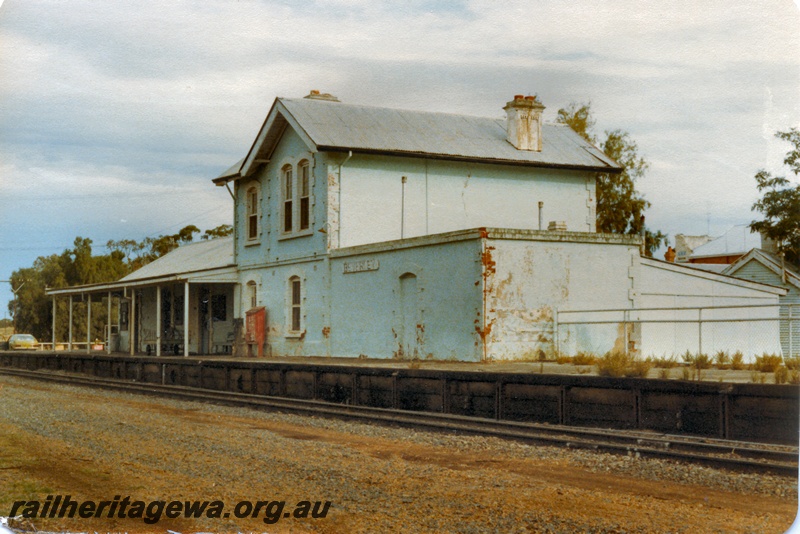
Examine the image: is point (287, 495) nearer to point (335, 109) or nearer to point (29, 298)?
point (335, 109)

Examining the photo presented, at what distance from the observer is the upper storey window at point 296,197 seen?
906 inches

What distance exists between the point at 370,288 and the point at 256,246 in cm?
685

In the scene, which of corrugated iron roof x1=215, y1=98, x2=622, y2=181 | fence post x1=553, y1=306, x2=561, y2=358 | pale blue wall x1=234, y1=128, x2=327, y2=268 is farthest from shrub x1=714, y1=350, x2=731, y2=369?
pale blue wall x1=234, y1=128, x2=327, y2=268

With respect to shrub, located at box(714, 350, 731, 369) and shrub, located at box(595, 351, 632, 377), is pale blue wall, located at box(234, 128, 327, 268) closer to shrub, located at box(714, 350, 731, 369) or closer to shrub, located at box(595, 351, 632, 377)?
shrub, located at box(714, 350, 731, 369)

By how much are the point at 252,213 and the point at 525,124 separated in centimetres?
853

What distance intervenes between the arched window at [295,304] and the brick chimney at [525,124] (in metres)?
6.83

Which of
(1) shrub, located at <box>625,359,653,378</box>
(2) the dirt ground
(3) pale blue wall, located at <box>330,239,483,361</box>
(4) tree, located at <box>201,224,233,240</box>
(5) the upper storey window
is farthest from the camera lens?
(4) tree, located at <box>201,224,233,240</box>

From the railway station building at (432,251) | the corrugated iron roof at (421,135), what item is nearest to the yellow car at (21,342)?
the railway station building at (432,251)

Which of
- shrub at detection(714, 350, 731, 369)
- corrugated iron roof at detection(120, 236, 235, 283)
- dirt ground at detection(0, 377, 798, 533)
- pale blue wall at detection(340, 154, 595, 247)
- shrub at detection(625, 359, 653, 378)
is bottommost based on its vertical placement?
dirt ground at detection(0, 377, 798, 533)

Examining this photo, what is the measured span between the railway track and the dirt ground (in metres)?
0.29

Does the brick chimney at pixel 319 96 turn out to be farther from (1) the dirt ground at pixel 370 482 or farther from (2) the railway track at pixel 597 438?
(1) the dirt ground at pixel 370 482

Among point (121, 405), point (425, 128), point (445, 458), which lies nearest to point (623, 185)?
point (425, 128)

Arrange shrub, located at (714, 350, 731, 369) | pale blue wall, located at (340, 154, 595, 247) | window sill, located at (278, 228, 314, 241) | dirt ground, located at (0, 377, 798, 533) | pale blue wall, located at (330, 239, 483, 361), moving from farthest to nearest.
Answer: window sill, located at (278, 228, 314, 241), pale blue wall, located at (340, 154, 595, 247), pale blue wall, located at (330, 239, 483, 361), shrub, located at (714, 350, 731, 369), dirt ground, located at (0, 377, 798, 533)

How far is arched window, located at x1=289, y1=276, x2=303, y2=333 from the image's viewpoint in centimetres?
2319
